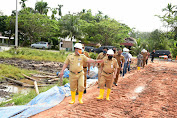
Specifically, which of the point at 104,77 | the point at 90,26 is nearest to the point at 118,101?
the point at 104,77

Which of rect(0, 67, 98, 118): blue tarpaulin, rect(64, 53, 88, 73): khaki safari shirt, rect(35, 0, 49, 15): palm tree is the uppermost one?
rect(35, 0, 49, 15): palm tree

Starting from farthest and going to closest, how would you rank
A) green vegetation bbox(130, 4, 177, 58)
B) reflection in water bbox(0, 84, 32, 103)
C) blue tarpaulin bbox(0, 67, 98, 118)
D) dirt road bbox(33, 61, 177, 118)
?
1. green vegetation bbox(130, 4, 177, 58)
2. reflection in water bbox(0, 84, 32, 103)
3. blue tarpaulin bbox(0, 67, 98, 118)
4. dirt road bbox(33, 61, 177, 118)

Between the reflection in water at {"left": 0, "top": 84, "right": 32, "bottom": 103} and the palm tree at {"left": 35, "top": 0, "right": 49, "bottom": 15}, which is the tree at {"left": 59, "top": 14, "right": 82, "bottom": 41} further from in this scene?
the reflection in water at {"left": 0, "top": 84, "right": 32, "bottom": 103}

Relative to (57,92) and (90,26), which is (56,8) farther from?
(57,92)

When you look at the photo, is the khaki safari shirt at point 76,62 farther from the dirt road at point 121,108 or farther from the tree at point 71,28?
the tree at point 71,28

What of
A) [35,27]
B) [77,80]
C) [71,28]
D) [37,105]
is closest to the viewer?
[77,80]

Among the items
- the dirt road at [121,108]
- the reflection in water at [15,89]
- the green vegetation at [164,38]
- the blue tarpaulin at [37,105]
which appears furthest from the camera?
the green vegetation at [164,38]

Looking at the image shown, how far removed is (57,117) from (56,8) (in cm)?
6246

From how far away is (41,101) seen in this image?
7.02m

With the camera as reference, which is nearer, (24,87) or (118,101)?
(118,101)

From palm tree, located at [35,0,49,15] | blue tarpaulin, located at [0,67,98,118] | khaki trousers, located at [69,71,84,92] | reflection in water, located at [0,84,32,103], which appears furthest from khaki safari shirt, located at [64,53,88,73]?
palm tree, located at [35,0,49,15]

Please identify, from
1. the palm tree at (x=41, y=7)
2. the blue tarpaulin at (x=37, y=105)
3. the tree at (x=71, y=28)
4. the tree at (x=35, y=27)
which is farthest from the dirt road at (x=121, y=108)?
the palm tree at (x=41, y=7)

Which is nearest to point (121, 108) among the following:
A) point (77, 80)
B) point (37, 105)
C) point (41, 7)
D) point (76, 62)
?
point (77, 80)

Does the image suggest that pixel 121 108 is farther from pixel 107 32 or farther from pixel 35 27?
pixel 35 27
